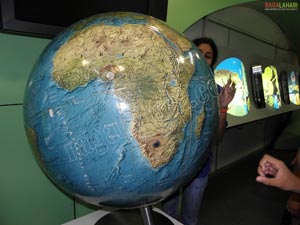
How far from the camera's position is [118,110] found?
471 mm

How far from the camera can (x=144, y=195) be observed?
1.80 feet

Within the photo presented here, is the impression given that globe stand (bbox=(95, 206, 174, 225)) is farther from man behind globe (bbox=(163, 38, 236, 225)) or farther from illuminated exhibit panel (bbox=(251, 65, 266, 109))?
illuminated exhibit panel (bbox=(251, 65, 266, 109))

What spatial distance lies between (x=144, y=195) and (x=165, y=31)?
0.37m

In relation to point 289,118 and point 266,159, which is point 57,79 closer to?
point 266,159

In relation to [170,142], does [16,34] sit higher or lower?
higher

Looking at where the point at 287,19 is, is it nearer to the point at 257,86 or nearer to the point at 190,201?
the point at 257,86

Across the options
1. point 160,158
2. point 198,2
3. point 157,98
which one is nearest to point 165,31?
point 157,98

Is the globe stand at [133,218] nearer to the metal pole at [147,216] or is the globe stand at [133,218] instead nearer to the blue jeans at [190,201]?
the metal pole at [147,216]

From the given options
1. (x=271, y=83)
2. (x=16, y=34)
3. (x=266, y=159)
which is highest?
(x=16, y=34)

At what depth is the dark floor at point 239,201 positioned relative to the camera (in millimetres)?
2156

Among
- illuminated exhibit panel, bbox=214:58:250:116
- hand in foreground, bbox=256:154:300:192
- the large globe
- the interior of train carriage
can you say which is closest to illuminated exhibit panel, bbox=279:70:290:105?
the interior of train carriage

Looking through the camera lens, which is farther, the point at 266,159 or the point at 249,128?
the point at 249,128

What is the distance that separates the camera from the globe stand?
726 mm

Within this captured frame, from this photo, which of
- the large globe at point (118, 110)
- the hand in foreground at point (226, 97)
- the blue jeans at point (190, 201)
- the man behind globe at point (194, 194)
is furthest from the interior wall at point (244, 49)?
the large globe at point (118, 110)
